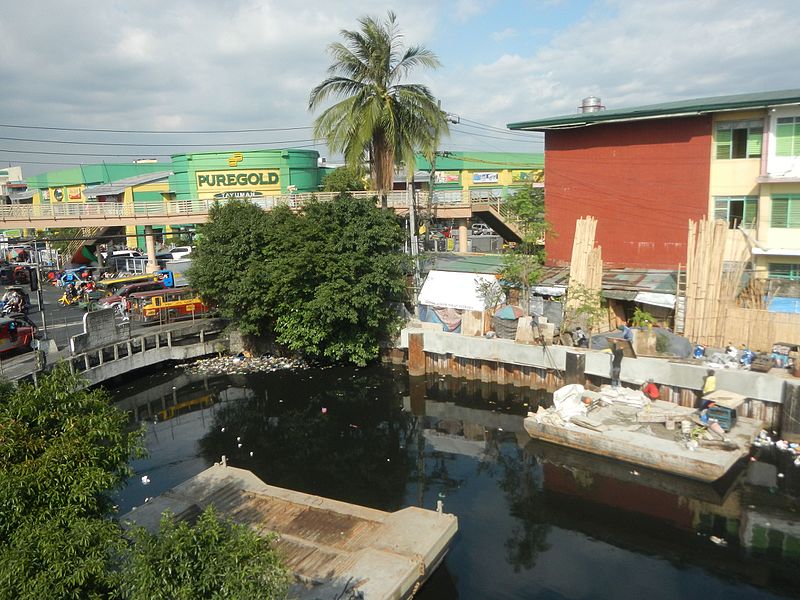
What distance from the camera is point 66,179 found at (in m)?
69.2

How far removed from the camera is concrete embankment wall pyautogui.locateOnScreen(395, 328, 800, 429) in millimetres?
19609

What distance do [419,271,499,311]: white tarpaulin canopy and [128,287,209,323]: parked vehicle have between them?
1104 centimetres

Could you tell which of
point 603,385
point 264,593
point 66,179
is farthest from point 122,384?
point 66,179

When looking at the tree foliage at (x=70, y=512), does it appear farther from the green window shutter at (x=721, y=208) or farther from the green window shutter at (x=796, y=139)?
the green window shutter at (x=796, y=139)

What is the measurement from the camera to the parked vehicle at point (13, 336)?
2489 centimetres

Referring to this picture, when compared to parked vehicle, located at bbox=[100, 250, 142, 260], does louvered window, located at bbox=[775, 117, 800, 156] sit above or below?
above

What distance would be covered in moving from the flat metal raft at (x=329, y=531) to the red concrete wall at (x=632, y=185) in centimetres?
1902

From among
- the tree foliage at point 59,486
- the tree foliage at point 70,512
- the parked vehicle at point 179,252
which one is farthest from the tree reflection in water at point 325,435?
the parked vehicle at point 179,252

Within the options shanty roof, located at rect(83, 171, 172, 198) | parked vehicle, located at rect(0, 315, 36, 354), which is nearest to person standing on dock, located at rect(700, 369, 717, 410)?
parked vehicle, located at rect(0, 315, 36, 354)

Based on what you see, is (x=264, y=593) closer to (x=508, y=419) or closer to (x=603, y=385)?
(x=508, y=419)

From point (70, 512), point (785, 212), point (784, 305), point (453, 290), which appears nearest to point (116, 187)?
point (453, 290)

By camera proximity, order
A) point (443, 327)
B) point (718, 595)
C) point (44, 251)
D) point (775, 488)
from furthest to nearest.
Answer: point (44, 251)
point (443, 327)
point (775, 488)
point (718, 595)

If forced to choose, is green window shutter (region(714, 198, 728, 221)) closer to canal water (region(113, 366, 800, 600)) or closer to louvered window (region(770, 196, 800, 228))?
louvered window (region(770, 196, 800, 228))

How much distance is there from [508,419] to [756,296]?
10.4 metres
